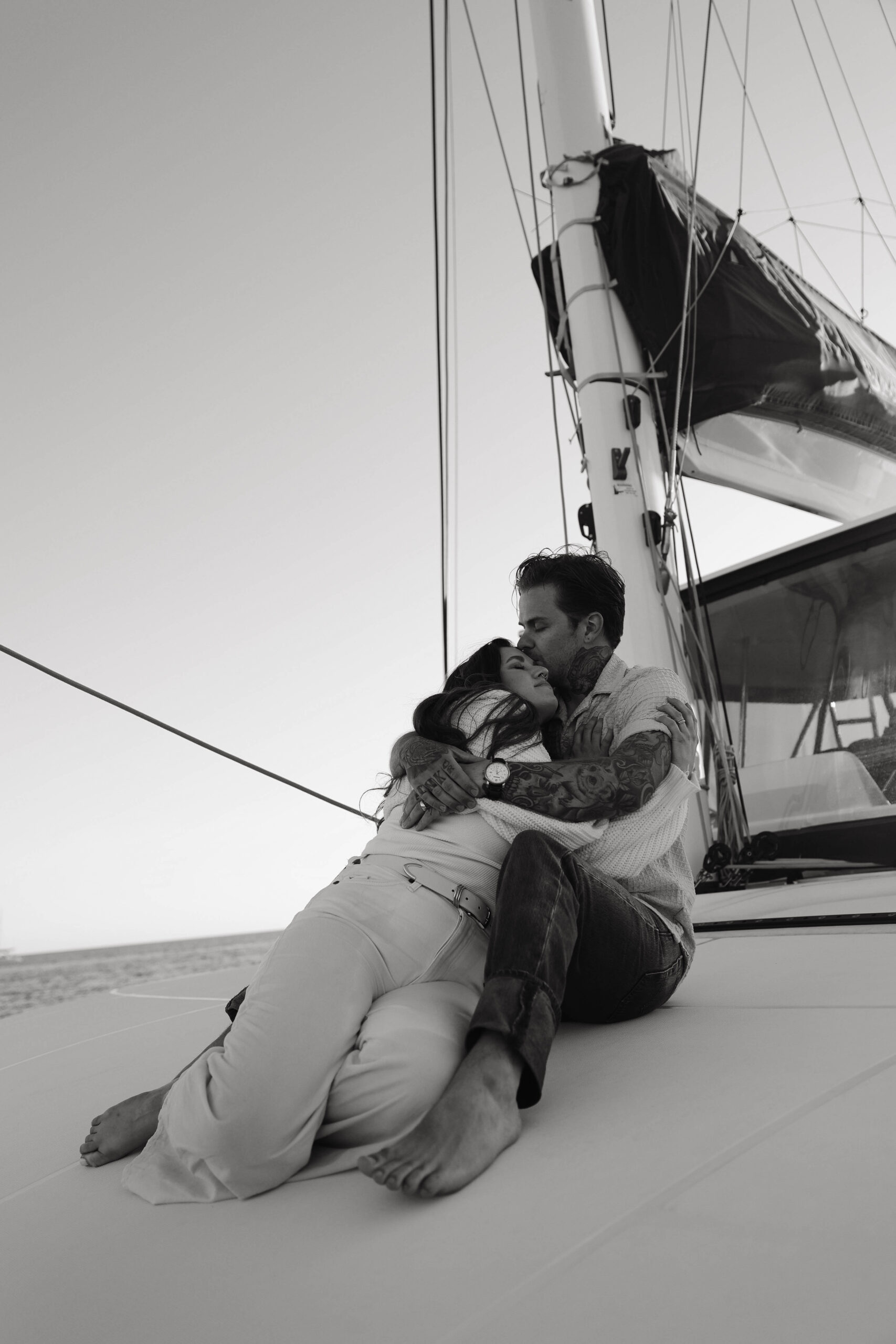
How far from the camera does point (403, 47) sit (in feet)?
20.7

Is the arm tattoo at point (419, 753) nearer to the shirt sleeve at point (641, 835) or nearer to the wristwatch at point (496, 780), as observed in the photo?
the wristwatch at point (496, 780)

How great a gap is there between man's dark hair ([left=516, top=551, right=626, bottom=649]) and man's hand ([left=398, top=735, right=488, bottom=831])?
0.52 metres

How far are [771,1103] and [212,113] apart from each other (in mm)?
7872

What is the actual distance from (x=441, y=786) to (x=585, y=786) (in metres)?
0.22

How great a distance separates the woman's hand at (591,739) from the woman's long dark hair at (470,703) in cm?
11

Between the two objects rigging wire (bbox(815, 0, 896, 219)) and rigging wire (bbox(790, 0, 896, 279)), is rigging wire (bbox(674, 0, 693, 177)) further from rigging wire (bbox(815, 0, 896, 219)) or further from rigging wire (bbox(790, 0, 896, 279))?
rigging wire (bbox(815, 0, 896, 219))

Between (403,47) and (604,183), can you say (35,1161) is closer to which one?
(604,183)

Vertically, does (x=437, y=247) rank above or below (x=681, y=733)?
above

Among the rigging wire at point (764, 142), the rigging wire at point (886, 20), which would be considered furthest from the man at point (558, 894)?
the rigging wire at point (886, 20)

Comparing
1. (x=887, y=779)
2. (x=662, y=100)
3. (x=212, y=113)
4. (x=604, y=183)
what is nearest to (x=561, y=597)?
(x=887, y=779)

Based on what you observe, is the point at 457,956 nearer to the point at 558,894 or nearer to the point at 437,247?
the point at 558,894

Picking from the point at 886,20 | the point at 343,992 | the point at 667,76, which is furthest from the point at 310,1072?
the point at 886,20

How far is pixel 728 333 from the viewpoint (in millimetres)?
3650

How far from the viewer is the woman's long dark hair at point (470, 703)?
4.93ft
